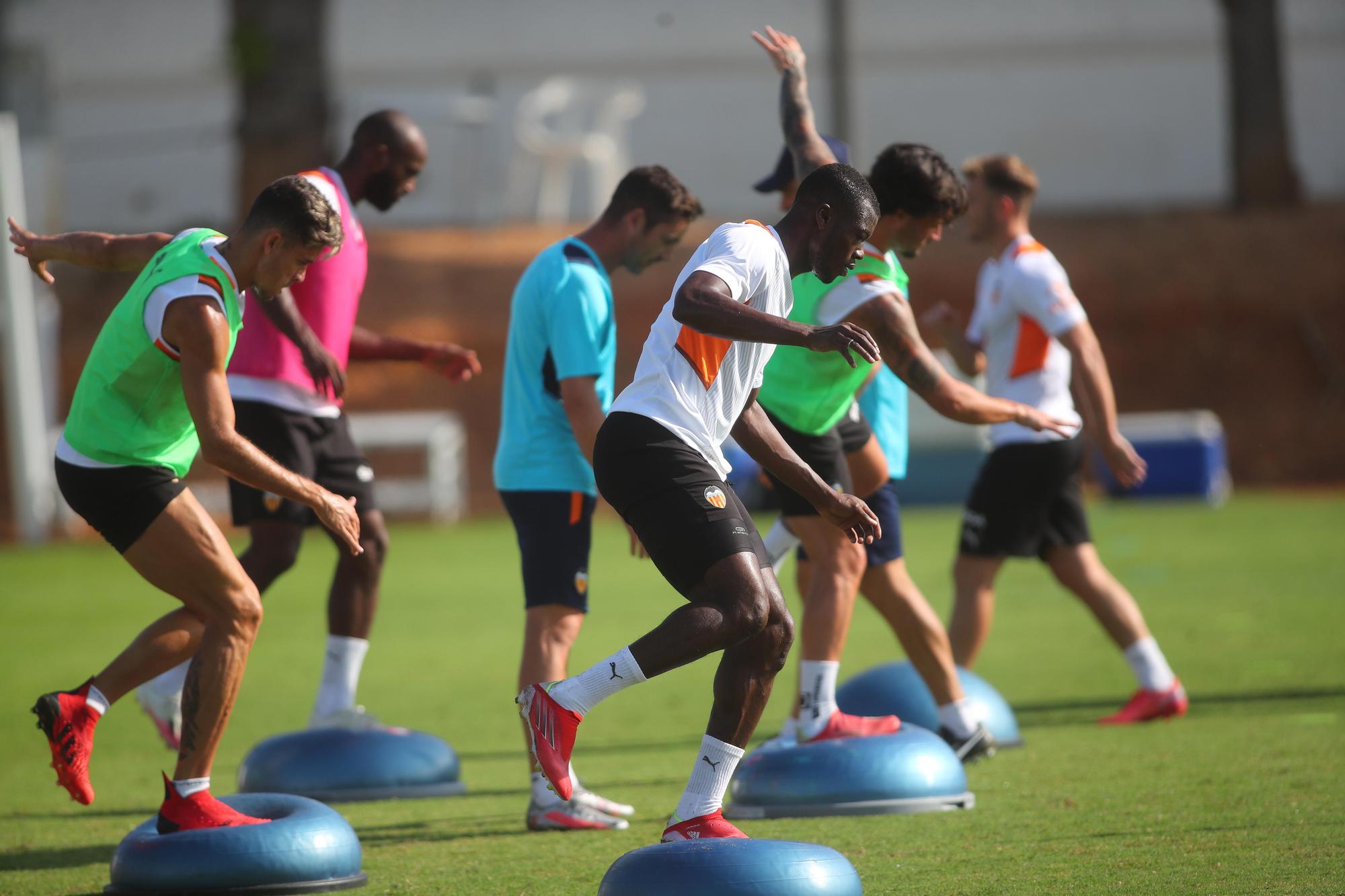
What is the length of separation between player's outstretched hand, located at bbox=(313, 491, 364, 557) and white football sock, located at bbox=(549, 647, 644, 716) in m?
0.80

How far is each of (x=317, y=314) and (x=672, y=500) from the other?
2.68 meters

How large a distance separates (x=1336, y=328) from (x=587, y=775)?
71.3ft

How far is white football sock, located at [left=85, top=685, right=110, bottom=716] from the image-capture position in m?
5.21

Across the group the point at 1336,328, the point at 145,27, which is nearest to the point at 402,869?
the point at 1336,328

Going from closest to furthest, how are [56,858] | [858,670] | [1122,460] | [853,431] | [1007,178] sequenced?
[56,858] < [853,431] < [1122,460] < [1007,178] < [858,670]

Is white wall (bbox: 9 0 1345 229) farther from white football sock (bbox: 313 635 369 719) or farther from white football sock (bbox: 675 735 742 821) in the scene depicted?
white football sock (bbox: 675 735 742 821)

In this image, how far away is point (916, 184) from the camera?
6078mm

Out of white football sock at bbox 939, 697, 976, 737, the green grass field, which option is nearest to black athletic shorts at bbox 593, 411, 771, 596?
the green grass field

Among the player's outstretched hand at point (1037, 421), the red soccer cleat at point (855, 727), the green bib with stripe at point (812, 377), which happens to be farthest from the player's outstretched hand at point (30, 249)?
the player's outstretched hand at point (1037, 421)

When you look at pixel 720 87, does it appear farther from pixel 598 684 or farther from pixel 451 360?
pixel 598 684

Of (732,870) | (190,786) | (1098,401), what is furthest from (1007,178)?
(190,786)

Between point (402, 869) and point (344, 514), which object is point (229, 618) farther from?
point (402, 869)

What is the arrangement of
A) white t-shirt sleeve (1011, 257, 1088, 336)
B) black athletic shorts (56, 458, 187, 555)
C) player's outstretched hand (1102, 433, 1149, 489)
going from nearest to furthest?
1. black athletic shorts (56, 458, 187, 555)
2. player's outstretched hand (1102, 433, 1149, 489)
3. white t-shirt sleeve (1011, 257, 1088, 336)

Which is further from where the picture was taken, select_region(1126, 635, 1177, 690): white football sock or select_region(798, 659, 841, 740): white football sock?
select_region(1126, 635, 1177, 690): white football sock
